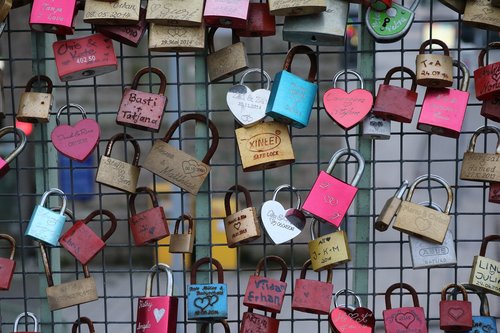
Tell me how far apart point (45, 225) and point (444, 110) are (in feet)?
3.04

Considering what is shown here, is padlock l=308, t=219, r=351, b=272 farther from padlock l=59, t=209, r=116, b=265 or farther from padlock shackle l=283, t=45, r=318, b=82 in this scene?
padlock l=59, t=209, r=116, b=265

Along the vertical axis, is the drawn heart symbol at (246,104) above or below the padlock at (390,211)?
above

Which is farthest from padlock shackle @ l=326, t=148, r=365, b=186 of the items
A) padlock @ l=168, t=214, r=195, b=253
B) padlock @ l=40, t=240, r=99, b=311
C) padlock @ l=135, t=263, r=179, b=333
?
padlock @ l=40, t=240, r=99, b=311

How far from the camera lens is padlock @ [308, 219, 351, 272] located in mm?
1621

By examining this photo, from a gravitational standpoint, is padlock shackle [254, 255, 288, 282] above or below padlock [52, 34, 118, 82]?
below

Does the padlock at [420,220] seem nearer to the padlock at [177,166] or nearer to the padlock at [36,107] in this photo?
the padlock at [177,166]

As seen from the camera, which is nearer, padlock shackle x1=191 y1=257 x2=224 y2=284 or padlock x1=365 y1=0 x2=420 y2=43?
padlock x1=365 y1=0 x2=420 y2=43

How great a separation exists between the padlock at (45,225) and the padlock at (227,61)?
0.48 metres

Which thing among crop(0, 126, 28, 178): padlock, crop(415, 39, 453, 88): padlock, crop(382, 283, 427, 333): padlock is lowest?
crop(382, 283, 427, 333): padlock

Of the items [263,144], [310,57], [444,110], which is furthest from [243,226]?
[444,110]

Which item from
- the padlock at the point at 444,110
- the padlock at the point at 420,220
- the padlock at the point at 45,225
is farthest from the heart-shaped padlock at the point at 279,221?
the padlock at the point at 45,225

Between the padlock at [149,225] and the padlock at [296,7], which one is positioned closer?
the padlock at [296,7]

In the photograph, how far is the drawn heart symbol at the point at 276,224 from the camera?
164cm

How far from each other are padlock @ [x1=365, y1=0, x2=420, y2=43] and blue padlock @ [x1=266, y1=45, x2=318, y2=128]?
18 cm
